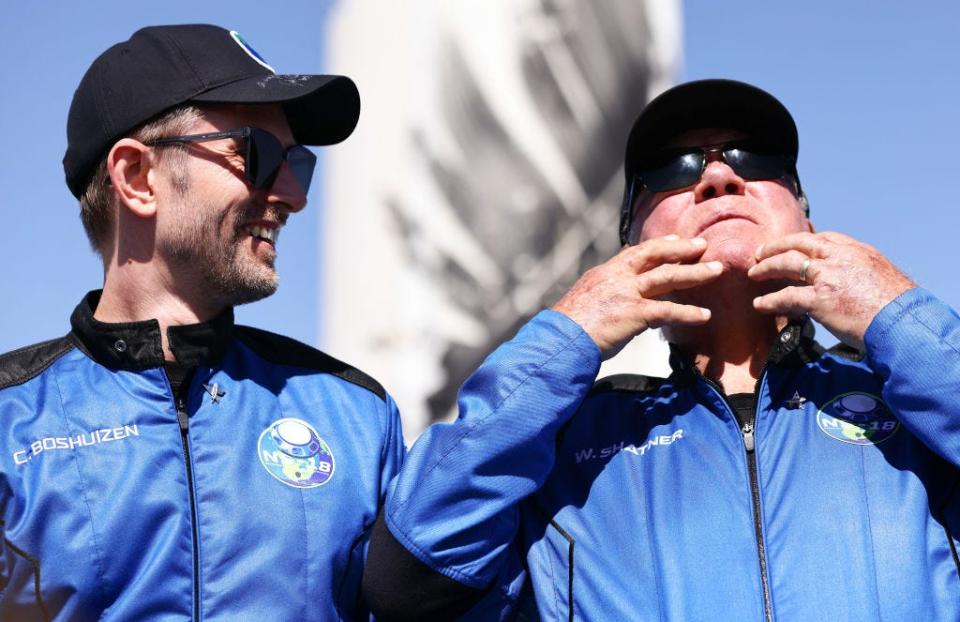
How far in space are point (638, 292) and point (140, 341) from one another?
132cm

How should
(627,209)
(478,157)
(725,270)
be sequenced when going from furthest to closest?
(478,157) < (627,209) < (725,270)

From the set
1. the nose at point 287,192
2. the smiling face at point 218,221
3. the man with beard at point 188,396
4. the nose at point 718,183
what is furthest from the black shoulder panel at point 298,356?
the nose at point 718,183

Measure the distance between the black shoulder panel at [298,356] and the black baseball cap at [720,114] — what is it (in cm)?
111

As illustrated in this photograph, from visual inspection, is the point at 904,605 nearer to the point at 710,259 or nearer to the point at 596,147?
the point at 710,259

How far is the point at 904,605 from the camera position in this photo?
8.16ft

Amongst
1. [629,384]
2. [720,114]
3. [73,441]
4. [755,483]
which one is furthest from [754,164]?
[73,441]

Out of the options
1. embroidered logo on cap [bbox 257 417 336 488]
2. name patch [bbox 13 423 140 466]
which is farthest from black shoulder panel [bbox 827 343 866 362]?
name patch [bbox 13 423 140 466]

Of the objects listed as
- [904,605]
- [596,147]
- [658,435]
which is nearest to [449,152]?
[596,147]

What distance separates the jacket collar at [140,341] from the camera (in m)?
2.93

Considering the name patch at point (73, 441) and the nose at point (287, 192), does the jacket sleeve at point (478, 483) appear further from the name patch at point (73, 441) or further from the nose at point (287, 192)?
the nose at point (287, 192)

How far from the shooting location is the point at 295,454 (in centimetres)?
296

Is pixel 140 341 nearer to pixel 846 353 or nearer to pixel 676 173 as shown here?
pixel 676 173

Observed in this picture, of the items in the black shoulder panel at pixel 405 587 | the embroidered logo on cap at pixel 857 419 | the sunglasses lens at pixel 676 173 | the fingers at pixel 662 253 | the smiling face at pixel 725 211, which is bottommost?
the black shoulder panel at pixel 405 587

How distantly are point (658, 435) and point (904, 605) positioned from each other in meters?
0.73
